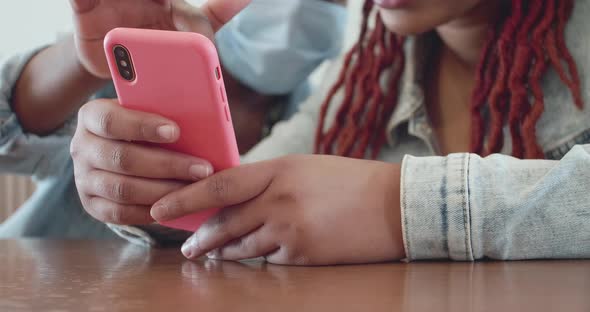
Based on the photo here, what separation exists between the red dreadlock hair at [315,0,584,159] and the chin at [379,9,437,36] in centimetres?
Answer: 8

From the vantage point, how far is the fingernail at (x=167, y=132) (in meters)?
0.45

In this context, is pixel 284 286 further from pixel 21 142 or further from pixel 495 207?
pixel 21 142

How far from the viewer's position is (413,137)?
0.84m

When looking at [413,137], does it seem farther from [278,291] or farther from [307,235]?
[278,291]

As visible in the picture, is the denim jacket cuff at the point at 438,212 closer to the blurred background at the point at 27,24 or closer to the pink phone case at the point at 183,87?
the pink phone case at the point at 183,87

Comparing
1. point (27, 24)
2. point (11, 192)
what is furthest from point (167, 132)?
point (11, 192)

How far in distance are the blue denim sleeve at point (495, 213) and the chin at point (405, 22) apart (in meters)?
0.31

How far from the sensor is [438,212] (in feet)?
1.55

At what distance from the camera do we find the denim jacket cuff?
469mm

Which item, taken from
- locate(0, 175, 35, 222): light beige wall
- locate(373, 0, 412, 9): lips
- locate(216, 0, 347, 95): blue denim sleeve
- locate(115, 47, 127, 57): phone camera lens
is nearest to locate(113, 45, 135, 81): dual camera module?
locate(115, 47, 127, 57): phone camera lens

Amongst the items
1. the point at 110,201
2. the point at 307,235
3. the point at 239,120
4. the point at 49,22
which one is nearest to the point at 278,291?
the point at 307,235

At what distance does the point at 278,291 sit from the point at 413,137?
52 centimetres

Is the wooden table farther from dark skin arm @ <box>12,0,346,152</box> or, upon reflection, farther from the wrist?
dark skin arm @ <box>12,0,346,152</box>

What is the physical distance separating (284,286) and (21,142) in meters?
0.60
